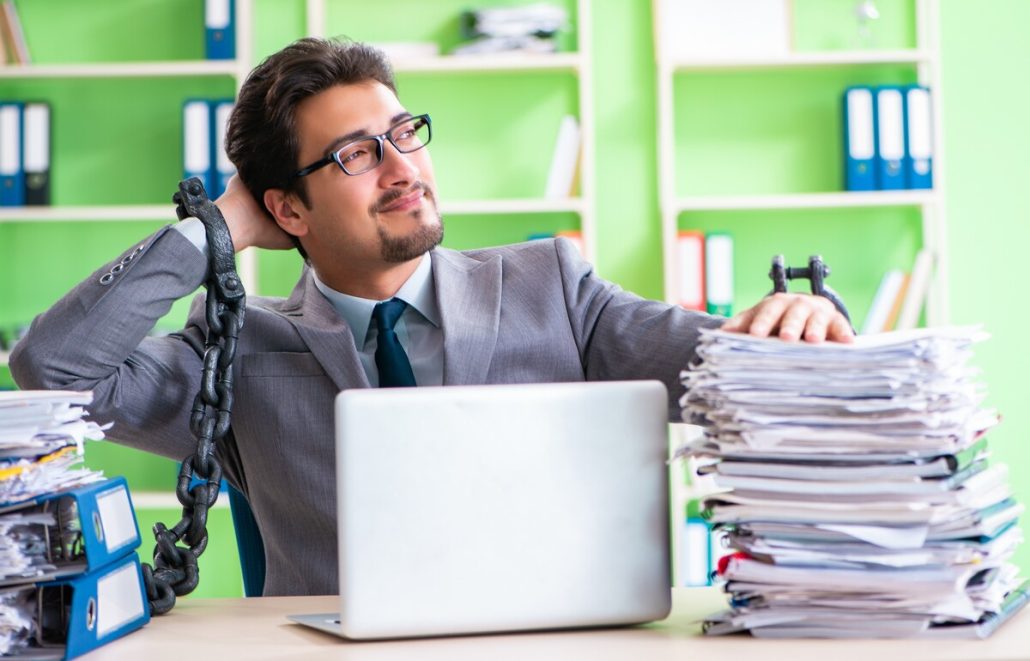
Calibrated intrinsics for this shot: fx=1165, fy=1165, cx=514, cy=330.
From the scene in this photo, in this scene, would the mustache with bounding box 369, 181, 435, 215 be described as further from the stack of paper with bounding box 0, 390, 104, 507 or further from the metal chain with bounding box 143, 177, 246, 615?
the stack of paper with bounding box 0, 390, 104, 507

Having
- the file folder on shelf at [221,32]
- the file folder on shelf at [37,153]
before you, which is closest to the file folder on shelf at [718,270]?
the file folder on shelf at [221,32]

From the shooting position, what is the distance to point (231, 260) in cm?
158

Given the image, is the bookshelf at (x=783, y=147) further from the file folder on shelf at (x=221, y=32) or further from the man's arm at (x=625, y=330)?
the man's arm at (x=625, y=330)

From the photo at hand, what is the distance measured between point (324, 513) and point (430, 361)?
0.28 m

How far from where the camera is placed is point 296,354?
172 centimetres

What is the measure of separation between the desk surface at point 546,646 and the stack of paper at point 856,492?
3cm

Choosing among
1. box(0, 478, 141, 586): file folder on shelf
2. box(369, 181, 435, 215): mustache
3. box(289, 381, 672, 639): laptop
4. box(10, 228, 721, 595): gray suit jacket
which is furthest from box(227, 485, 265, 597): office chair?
box(289, 381, 672, 639): laptop

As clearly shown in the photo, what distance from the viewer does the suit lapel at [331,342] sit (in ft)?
5.47

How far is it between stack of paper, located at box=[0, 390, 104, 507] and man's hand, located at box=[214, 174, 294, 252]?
0.63m

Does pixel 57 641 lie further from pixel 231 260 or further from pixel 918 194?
pixel 918 194

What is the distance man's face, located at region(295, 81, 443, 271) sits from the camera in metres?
1.82

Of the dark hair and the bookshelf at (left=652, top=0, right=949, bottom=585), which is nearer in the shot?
the dark hair

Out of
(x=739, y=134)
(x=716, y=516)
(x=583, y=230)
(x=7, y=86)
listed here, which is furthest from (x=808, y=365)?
(x=7, y=86)

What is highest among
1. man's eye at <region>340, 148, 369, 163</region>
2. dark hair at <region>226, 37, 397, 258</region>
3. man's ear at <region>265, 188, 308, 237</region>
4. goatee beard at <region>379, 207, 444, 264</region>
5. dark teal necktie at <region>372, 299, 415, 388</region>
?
dark hair at <region>226, 37, 397, 258</region>
